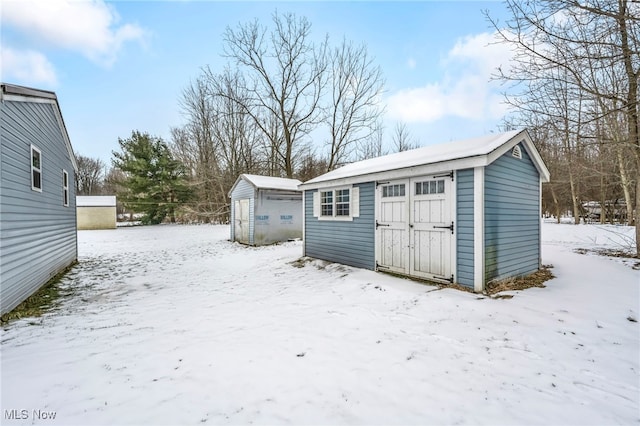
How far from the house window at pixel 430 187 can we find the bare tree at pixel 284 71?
15.1 metres

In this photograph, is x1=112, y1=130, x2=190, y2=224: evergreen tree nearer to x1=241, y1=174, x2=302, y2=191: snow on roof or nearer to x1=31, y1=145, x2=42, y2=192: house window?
x1=241, y1=174, x2=302, y2=191: snow on roof

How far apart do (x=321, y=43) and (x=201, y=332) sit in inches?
876

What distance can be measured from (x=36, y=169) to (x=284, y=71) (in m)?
17.8

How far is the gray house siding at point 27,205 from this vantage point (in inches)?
Result: 177

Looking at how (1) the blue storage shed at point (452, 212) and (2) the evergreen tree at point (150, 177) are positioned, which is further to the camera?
(2) the evergreen tree at point (150, 177)

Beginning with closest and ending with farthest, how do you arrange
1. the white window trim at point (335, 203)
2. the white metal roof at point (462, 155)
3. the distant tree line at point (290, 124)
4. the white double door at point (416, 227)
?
the white metal roof at point (462, 155), the white double door at point (416, 227), the white window trim at point (335, 203), the distant tree line at point (290, 124)

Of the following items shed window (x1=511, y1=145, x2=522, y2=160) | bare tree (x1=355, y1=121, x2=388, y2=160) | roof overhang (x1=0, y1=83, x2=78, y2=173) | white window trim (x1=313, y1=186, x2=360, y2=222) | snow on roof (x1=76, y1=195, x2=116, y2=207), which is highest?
bare tree (x1=355, y1=121, x2=388, y2=160)

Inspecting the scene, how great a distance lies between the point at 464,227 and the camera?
17.5ft

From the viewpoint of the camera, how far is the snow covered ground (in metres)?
2.29

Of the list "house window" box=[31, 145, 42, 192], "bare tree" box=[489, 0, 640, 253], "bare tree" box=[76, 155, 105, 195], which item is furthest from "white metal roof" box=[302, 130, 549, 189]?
"bare tree" box=[76, 155, 105, 195]

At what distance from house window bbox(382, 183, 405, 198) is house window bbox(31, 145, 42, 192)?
24.3 feet

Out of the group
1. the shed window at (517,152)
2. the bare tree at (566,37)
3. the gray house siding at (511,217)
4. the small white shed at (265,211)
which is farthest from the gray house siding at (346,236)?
the bare tree at (566,37)

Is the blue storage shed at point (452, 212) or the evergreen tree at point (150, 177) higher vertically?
the evergreen tree at point (150, 177)

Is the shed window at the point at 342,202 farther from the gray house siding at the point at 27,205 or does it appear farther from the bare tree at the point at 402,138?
the bare tree at the point at 402,138
